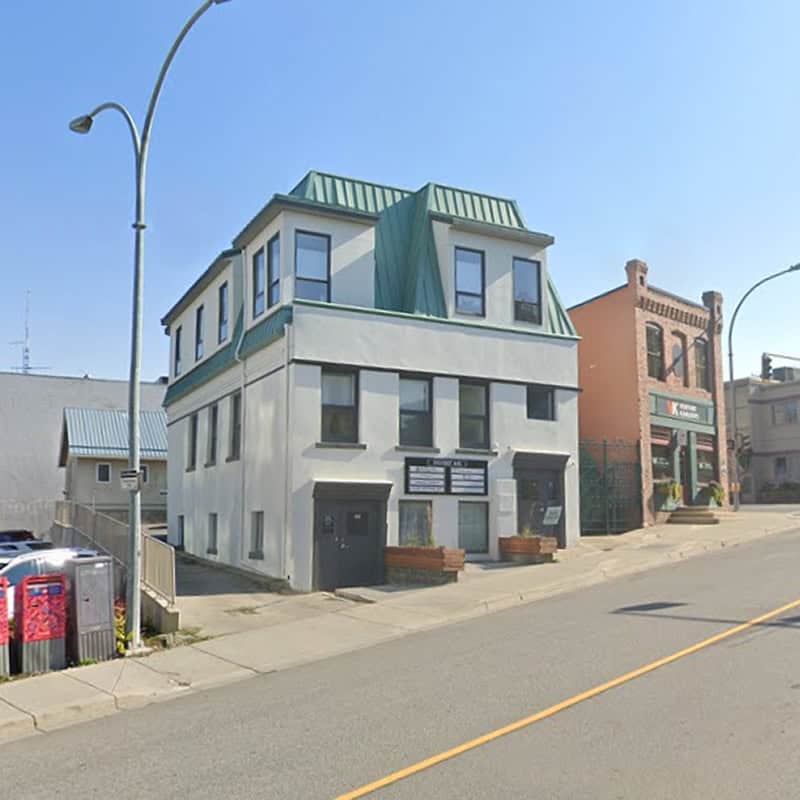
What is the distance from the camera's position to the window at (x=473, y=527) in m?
20.9

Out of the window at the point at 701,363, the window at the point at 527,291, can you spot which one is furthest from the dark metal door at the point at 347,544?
the window at the point at 701,363

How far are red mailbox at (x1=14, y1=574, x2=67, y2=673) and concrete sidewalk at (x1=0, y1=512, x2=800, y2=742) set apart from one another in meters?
0.43

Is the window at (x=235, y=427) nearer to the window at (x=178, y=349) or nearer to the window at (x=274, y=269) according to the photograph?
the window at (x=274, y=269)

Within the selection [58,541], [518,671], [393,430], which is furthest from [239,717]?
[58,541]

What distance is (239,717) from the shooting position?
27.9 feet

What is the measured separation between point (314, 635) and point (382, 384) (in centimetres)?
768

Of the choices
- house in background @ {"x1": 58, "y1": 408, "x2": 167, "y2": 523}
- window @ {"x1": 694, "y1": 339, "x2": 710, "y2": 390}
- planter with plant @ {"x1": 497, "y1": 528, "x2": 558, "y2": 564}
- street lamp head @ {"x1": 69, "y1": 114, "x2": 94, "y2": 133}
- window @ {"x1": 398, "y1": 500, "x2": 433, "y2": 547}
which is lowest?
planter with plant @ {"x1": 497, "y1": 528, "x2": 558, "y2": 564}

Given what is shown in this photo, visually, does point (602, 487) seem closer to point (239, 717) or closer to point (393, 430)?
point (393, 430)

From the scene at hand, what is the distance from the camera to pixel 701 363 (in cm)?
3198

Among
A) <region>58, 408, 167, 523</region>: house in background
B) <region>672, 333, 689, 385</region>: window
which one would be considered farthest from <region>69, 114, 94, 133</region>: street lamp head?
<region>58, 408, 167, 523</region>: house in background

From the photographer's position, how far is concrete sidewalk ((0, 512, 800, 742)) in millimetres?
9859

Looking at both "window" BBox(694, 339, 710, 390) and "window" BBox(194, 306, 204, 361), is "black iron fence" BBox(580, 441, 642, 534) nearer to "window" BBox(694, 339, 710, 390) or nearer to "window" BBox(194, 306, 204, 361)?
"window" BBox(694, 339, 710, 390)

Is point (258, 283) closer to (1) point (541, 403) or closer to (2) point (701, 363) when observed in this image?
(1) point (541, 403)

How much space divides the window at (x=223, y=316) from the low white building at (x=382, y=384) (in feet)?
0.34
